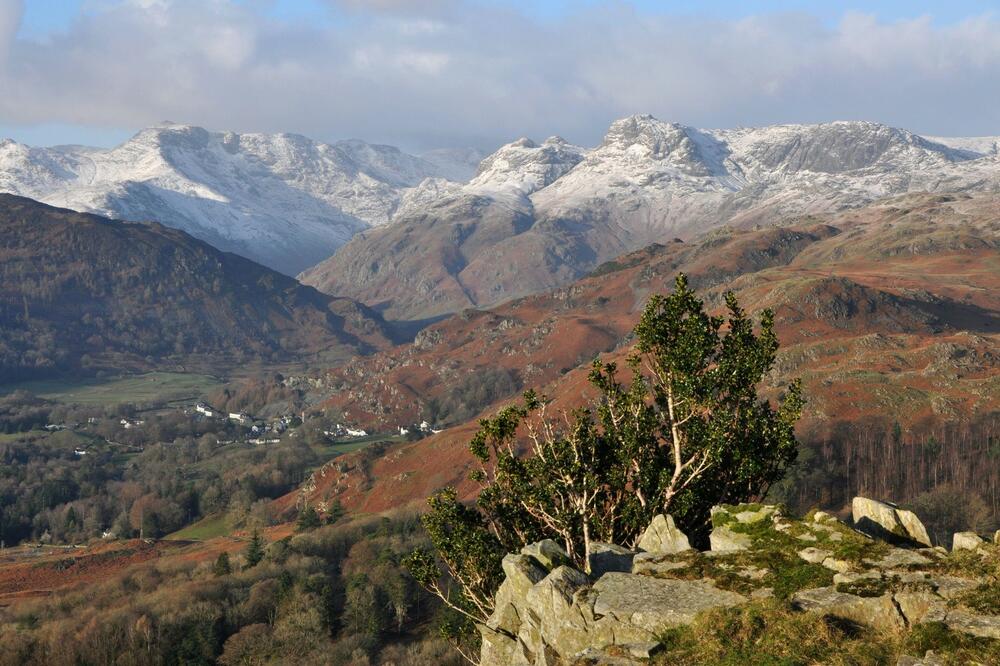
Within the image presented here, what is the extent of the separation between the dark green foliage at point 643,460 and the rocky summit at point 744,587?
14.8ft

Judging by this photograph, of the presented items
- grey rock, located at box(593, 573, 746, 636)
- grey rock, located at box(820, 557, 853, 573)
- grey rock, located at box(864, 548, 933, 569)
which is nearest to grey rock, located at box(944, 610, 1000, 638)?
grey rock, located at box(864, 548, 933, 569)

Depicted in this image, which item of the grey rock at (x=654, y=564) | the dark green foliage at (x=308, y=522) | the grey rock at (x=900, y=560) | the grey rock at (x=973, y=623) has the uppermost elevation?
the grey rock at (x=900, y=560)

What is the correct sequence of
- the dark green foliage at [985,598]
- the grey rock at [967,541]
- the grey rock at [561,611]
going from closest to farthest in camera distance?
the dark green foliage at [985,598], the grey rock at [561,611], the grey rock at [967,541]

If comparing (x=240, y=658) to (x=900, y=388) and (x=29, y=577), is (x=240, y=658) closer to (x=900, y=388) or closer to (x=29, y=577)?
(x=29, y=577)

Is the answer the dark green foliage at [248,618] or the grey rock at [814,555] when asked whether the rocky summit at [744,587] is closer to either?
the grey rock at [814,555]

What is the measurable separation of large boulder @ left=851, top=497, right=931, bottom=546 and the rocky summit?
0.15ft

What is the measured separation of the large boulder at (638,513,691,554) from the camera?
34.8 metres

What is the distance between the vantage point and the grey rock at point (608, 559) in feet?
115

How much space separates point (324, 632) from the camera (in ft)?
386

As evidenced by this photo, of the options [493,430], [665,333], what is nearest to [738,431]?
[665,333]

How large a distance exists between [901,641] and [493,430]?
67.1 ft

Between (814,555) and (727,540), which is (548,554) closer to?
(727,540)

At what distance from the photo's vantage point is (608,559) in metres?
35.6

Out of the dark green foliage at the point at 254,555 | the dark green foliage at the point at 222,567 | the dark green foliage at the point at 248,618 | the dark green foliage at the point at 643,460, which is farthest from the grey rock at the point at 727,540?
the dark green foliage at the point at 254,555
